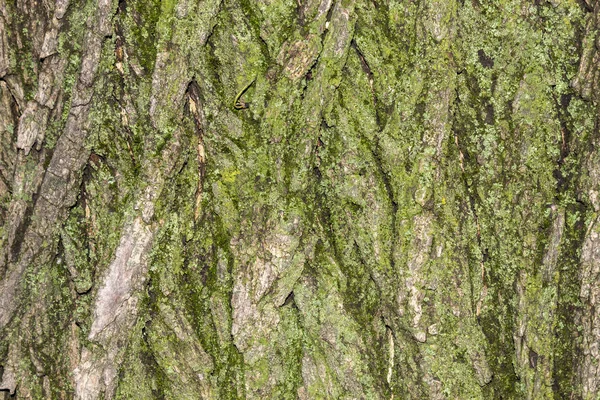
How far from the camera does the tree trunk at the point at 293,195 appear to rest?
2447 mm

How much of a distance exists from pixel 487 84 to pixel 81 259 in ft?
5.57

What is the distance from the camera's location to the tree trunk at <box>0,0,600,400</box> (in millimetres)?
2447

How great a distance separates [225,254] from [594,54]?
1.59m

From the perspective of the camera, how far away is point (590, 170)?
2.53m

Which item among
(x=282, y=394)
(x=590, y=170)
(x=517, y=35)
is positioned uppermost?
(x=517, y=35)

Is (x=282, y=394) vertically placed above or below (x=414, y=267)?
below

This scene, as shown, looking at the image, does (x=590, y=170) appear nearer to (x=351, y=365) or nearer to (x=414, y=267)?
(x=414, y=267)

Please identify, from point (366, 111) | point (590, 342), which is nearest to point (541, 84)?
point (366, 111)

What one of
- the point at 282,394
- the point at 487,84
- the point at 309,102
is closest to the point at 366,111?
the point at 309,102

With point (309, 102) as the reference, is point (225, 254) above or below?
below

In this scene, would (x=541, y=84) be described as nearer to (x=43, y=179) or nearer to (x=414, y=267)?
(x=414, y=267)

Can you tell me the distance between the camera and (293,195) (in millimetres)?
2475

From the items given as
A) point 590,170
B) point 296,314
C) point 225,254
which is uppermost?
point 590,170

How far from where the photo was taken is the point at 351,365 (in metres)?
2.52
